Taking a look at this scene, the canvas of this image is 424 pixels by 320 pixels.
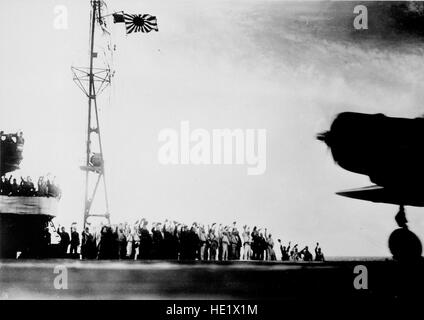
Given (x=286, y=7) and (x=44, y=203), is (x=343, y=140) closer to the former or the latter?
(x=286, y=7)

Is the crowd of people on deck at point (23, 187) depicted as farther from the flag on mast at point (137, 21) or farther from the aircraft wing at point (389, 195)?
the aircraft wing at point (389, 195)

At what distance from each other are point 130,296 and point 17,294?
5.05 feet

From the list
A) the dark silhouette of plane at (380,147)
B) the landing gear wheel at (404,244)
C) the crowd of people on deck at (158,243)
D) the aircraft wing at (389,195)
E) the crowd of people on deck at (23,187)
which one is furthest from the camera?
the crowd of people on deck at (23,187)

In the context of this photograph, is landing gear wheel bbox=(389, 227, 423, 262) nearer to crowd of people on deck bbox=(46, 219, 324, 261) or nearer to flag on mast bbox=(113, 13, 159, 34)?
crowd of people on deck bbox=(46, 219, 324, 261)

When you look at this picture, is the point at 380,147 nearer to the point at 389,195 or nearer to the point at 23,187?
the point at 389,195

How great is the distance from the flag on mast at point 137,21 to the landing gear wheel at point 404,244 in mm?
Answer: 5059

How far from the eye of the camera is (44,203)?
11383mm

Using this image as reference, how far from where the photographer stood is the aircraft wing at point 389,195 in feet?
22.7

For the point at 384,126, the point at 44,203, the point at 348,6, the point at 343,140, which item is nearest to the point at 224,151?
the point at 343,140

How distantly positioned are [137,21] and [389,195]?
204 inches

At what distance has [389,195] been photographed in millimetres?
7512

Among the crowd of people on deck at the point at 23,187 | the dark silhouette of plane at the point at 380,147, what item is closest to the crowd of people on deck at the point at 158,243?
the crowd of people on deck at the point at 23,187

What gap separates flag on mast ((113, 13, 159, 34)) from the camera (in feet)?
23.1

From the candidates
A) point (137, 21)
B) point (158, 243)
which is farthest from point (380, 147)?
point (158, 243)
